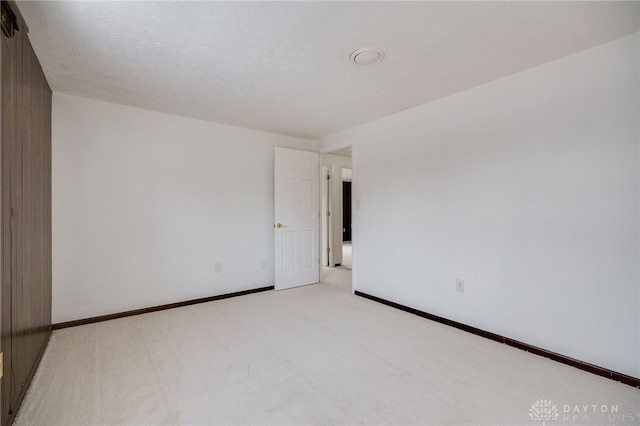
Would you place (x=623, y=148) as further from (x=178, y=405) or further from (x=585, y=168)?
(x=178, y=405)

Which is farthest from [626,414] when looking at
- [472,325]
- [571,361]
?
[472,325]

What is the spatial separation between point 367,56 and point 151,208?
2.75 metres

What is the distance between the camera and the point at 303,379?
6.48 feet

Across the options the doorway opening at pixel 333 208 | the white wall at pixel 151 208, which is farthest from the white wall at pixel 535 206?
the doorway opening at pixel 333 208

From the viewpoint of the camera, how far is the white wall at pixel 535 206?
6.48 ft

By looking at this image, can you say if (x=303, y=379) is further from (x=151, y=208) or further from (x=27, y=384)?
(x=151, y=208)

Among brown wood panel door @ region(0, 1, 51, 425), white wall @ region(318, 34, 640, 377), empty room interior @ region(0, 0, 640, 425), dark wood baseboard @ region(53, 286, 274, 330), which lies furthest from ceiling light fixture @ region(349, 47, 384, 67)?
dark wood baseboard @ region(53, 286, 274, 330)

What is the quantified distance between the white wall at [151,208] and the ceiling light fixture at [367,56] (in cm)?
222

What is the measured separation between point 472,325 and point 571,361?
0.73 m

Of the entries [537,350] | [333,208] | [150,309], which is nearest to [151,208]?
[150,309]

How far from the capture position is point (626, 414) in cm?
164

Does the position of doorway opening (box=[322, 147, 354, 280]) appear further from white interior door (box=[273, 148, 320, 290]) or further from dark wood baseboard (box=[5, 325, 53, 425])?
dark wood baseboard (box=[5, 325, 53, 425])

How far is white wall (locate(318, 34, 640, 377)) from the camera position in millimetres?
1977

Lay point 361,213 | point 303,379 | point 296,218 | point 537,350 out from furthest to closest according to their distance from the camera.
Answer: point 296,218 → point 361,213 → point 537,350 → point 303,379
